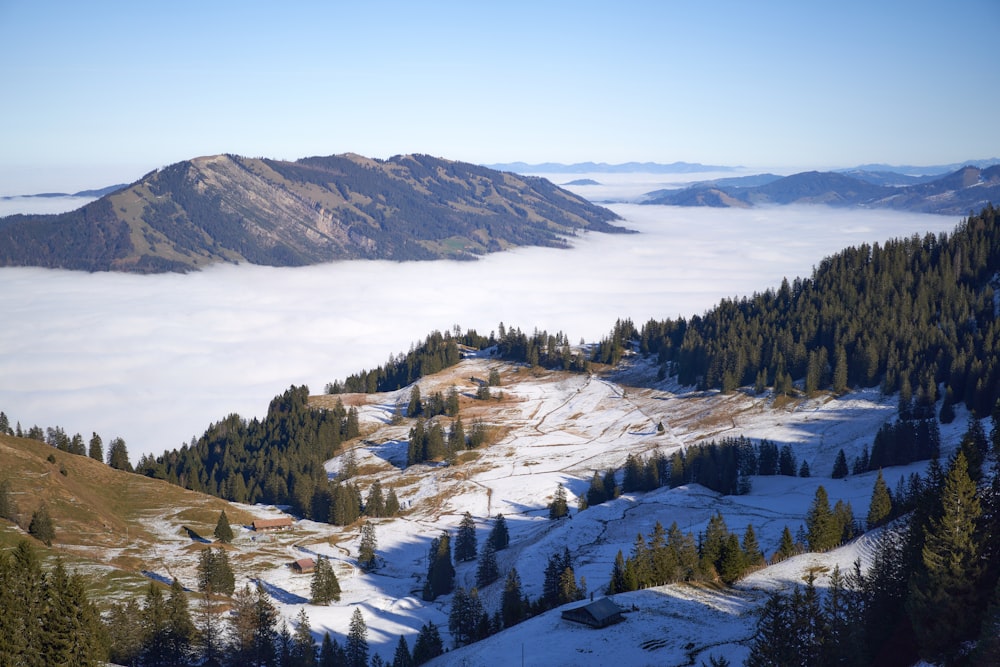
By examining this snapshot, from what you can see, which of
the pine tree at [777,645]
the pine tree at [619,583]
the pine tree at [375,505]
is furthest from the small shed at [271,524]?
the pine tree at [777,645]

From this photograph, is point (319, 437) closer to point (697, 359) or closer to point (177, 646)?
point (697, 359)

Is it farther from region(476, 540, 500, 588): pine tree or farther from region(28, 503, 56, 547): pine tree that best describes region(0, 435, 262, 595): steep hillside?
region(476, 540, 500, 588): pine tree

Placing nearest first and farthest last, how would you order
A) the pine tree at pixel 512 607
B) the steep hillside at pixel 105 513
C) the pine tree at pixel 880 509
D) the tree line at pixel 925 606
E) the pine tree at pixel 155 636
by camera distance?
the tree line at pixel 925 606, the pine tree at pixel 155 636, the pine tree at pixel 512 607, the pine tree at pixel 880 509, the steep hillside at pixel 105 513

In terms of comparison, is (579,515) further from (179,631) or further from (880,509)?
(179,631)

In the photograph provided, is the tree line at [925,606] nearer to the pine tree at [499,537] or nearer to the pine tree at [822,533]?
the pine tree at [822,533]

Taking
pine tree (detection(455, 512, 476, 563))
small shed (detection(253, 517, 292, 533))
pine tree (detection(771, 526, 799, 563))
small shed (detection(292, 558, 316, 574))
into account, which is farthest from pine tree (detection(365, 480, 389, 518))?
pine tree (detection(771, 526, 799, 563))

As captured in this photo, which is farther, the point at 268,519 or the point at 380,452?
the point at 380,452

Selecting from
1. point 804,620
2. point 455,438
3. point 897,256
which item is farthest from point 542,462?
point 804,620
